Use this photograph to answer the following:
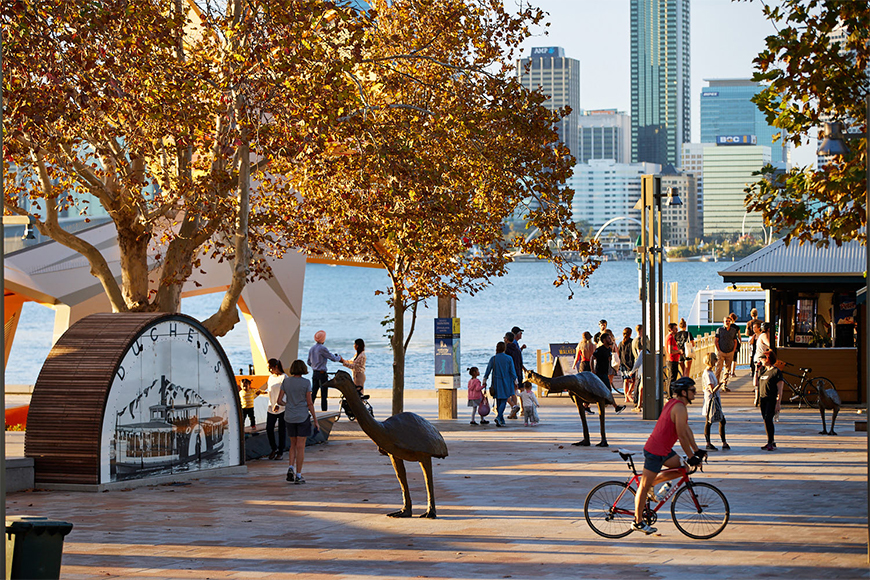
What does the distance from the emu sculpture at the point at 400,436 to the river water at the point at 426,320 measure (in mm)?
18813

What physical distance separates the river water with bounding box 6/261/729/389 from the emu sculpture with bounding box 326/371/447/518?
1881 cm

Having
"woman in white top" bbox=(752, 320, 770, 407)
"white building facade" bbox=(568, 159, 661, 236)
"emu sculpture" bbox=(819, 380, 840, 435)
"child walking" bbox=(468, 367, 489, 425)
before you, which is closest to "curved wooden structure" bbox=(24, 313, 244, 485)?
"child walking" bbox=(468, 367, 489, 425)

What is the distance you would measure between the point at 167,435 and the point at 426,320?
10145 centimetres

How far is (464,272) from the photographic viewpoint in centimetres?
2152

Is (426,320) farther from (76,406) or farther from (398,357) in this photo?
(76,406)

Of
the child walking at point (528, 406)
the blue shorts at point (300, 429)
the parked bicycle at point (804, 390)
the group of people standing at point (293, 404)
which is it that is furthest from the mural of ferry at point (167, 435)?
the parked bicycle at point (804, 390)

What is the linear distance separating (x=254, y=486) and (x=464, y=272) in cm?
765

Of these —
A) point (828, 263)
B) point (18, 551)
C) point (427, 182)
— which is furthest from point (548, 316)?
point (18, 551)

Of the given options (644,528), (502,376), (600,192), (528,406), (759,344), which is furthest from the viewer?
(600,192)

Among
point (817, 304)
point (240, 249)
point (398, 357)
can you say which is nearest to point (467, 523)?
point (240, 249)

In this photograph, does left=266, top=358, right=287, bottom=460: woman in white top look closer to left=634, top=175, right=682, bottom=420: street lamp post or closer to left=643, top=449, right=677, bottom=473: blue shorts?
left=643, top=449, right=677, bottom=473: blue shorts

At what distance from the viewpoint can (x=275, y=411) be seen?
17766 mm

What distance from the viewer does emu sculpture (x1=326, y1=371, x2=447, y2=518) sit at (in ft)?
39.8

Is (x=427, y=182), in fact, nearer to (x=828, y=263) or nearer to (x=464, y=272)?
(x=464, y=272)
